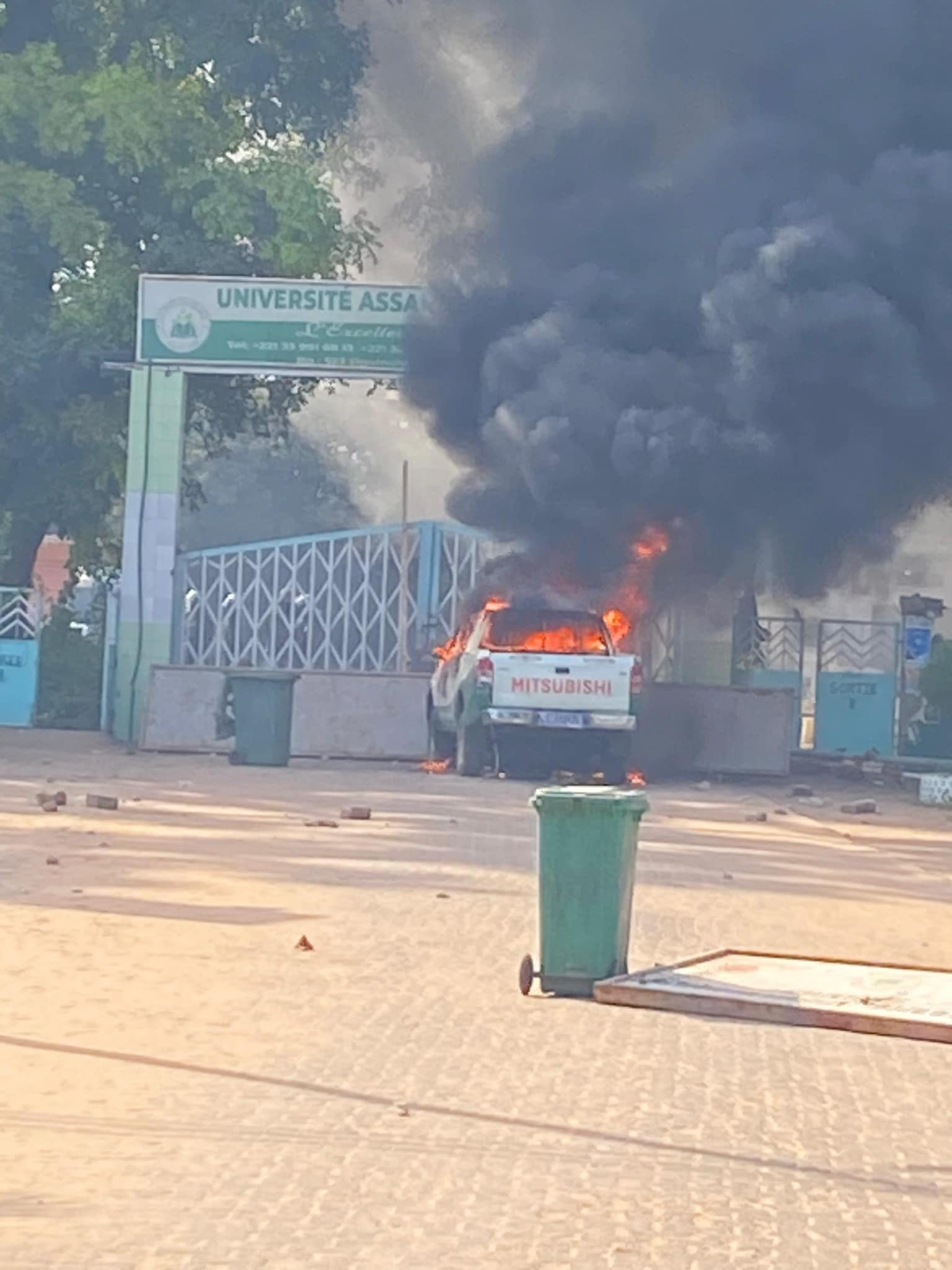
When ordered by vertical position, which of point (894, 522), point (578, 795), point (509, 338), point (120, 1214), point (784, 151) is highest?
point (784, 151)

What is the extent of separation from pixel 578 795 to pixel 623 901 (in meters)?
0.50

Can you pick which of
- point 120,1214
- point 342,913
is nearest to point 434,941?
point 342,913

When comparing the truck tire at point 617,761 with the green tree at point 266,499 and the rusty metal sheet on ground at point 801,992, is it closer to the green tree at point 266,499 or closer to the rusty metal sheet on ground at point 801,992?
the rusty metal sheet on ground at point 801,992

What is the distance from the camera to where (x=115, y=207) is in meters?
32.1

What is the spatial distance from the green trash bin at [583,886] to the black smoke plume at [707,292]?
16.2 meters

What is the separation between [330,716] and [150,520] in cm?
362

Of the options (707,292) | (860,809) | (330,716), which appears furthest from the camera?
(707,292)

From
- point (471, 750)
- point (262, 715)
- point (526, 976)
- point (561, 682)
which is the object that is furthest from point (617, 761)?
point (526, 976)

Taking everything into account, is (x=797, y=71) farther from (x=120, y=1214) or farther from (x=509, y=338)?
(x=120, y=1214)

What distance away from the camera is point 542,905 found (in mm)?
9984

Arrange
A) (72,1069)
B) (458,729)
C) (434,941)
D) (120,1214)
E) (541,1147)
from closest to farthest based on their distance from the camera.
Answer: (120,1214) < (541,1147) < (72,1069) < (434,941) < (458,729)

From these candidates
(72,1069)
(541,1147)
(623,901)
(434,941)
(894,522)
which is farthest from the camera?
(894,522)

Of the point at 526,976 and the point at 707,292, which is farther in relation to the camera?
the point at 707,292

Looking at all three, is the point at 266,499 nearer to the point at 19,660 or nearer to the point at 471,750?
the point at 19,660
